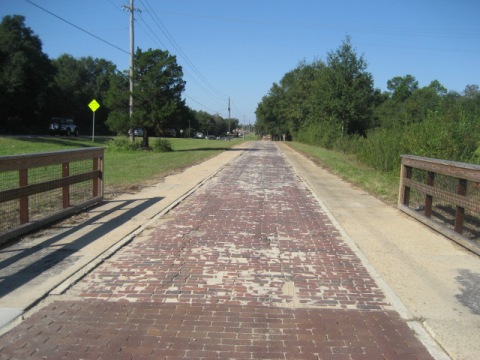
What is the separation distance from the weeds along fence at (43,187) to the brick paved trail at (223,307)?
187cm

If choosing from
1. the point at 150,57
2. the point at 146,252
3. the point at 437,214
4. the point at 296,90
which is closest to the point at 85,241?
the point at 146,252

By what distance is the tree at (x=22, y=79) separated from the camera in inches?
1982

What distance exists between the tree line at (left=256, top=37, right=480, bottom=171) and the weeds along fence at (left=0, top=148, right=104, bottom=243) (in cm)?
901

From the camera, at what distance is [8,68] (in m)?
49.9

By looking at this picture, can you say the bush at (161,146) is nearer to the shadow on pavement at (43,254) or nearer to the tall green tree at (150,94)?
the tall green tree at (150,94)

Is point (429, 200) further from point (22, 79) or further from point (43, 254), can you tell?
point (22, 79)

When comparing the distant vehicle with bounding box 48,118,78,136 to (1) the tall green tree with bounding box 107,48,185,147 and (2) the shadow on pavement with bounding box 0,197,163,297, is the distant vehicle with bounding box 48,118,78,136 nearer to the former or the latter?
(1) the tall green tree with bounding box 107,48,185,147

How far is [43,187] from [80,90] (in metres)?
80.5

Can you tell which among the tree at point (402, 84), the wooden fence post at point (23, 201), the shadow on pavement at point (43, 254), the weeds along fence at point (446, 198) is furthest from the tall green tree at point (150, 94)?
the tree at point (402, 84)

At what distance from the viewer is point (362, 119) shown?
35812 millimetres

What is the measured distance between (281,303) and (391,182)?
427 inches

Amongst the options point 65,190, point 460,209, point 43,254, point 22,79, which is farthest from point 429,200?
point 22,79

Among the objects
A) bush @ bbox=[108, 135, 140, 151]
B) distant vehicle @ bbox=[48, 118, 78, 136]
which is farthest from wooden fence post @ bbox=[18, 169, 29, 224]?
distant vehicle @ bbox=[48, 118, 78, 136]

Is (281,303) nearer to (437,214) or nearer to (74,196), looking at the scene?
(437,214)
